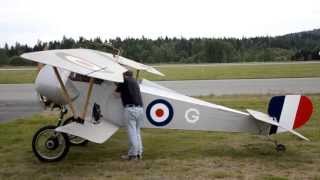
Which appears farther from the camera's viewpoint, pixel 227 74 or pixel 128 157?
pixel 227 74

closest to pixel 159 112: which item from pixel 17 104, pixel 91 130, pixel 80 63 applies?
pixel 91 130

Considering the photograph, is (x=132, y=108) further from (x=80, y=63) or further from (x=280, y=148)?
(x=280, y=148)

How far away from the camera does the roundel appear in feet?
30.5

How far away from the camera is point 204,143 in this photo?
35.3 ft

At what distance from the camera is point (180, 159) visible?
920cm

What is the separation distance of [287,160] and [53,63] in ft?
15.0

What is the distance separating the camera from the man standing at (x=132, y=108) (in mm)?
9000

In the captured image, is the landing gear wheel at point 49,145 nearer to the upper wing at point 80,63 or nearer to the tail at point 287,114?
the upper wing at point 80,63

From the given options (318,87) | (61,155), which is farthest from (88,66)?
(318,87)

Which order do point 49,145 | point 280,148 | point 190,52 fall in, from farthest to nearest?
point 190,52 < point 280,148 < point 49,145

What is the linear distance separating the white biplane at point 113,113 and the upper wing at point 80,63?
2.3 inches

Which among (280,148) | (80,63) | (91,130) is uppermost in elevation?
(80,63)

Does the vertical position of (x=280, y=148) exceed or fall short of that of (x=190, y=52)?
it exceeds it

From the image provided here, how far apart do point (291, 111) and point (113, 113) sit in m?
3.38
